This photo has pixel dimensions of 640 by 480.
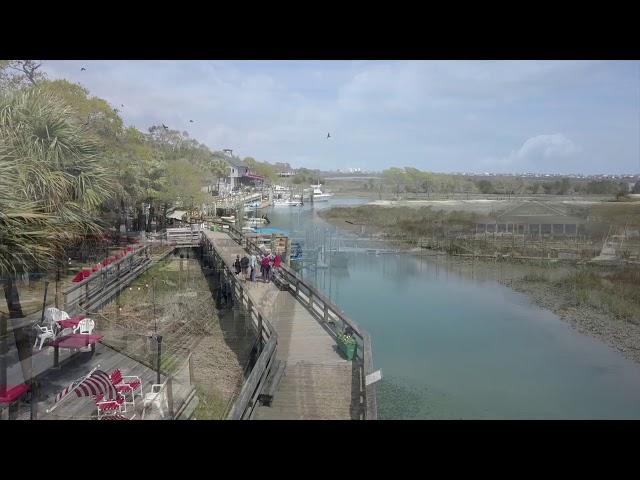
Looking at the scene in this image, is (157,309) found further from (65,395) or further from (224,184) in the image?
(224,184)

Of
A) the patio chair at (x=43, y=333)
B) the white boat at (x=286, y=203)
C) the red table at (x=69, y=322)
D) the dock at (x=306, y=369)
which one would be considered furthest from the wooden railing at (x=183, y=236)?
the white boat at (x=286, y=203)

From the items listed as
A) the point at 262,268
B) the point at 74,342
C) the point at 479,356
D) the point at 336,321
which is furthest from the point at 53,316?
the point at 479,356

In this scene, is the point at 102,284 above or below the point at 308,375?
above

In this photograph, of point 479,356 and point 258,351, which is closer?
point 258,351

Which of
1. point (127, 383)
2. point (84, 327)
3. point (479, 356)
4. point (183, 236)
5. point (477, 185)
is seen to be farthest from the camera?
point (477, 185)

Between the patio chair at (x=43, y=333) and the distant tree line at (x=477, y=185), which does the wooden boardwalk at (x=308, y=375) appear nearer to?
the patio chair at (x=43, y=333)

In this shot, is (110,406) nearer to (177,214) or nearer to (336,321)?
(336,321)
